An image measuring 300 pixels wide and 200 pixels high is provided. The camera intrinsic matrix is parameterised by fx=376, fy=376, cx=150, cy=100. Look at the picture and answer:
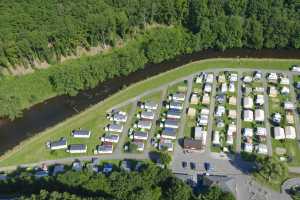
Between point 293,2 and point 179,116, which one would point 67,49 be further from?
point 293,2

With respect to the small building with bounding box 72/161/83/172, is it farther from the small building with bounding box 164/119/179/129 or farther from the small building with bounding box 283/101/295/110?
the small building with bounding box 283/101/295/110

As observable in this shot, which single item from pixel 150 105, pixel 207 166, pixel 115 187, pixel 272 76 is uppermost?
pixel 272 76

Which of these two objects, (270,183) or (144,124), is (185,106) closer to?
(144,124)

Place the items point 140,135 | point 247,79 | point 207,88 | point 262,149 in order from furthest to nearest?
point 247,79, point 207,88, point 140,135, point 262,149

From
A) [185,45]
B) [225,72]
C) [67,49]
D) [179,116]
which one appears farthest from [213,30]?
[67,49]

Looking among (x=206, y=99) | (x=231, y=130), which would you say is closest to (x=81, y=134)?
(x=206, y=99)

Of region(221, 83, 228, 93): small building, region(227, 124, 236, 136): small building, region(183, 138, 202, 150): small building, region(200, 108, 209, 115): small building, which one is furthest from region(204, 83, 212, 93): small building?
region(183, 138, 202, 150): small building
